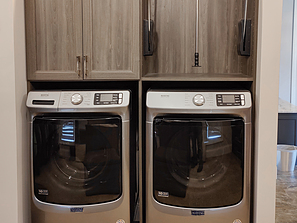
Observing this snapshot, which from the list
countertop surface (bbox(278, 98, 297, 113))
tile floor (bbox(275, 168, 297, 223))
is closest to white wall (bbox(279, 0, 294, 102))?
countertop surface (bbox(278, 98, 297, 113))

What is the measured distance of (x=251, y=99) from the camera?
5.69 ft

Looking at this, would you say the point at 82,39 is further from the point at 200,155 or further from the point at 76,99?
the point at 200,155

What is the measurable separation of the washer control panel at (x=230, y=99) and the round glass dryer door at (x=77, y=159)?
631 millimetres

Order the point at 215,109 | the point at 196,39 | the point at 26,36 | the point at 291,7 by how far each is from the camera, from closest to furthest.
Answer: the point at 215,109, the point at 26,36, the point at 196,39, the point at 291,7

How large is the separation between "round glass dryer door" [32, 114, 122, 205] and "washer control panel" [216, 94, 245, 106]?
631 mm

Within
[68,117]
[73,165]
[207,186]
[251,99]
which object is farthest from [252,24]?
[73,165]

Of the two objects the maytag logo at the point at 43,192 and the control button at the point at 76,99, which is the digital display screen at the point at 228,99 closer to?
the control button at the point at 76,99

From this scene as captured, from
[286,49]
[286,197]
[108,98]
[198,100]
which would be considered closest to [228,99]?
[198,100]

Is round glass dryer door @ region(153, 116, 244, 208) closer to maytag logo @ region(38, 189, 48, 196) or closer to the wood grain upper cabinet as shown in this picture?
the wood grain upper cabinet

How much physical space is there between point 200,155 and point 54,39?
119cm

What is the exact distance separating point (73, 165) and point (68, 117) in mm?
301

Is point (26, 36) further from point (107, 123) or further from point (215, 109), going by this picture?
point (215, 109)

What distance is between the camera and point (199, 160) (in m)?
1.68

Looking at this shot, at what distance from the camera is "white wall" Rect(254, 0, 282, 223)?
163cm
